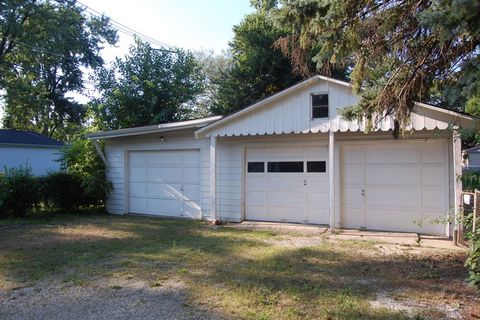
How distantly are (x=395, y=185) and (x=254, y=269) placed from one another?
465cm

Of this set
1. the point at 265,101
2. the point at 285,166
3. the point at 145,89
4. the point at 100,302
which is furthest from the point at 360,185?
the point at 145,89

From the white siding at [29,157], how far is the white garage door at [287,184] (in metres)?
16.7

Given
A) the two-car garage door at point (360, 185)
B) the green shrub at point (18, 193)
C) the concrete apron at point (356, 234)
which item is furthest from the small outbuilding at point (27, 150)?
the concrete apron at point (356, 234)

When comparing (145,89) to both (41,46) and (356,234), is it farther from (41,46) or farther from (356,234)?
(356,234)

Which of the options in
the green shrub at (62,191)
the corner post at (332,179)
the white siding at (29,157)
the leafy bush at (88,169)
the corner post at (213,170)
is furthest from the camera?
the white siding at (29,157)

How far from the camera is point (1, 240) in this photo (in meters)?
8.57

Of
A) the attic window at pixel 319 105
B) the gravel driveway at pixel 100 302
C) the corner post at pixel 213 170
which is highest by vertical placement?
the attic window at pixel 319 105

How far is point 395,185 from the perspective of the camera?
9.14 m

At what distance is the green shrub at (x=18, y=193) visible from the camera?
11.7 m

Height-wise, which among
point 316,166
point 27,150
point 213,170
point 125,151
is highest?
point 27,150

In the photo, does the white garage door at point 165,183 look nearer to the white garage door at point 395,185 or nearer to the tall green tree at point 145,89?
the white garage door at point 395,185

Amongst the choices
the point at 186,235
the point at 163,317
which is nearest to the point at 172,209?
the point at 186,235

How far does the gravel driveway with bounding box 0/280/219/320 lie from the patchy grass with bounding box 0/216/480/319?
20 cm

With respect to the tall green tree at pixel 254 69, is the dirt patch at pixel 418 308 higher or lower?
lower
